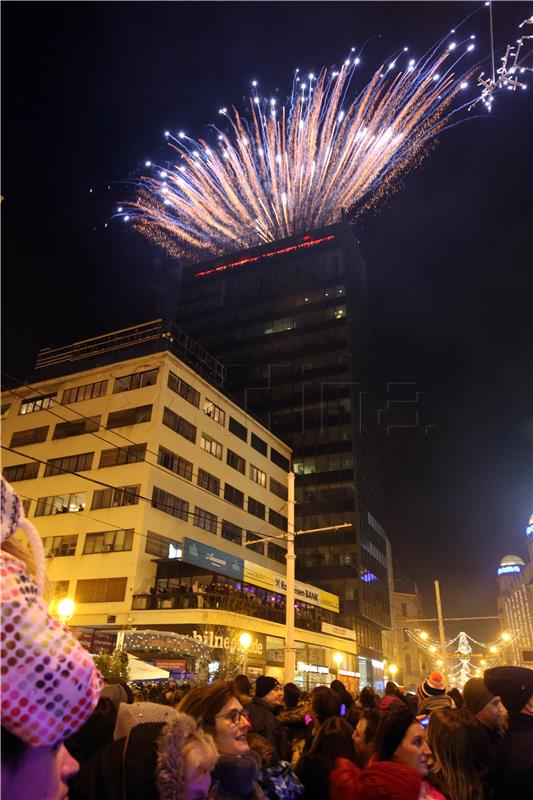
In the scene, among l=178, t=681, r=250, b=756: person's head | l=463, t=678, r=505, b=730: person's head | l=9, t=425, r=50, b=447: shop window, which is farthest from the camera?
l=9, t=425, r=50, b=447: shop window

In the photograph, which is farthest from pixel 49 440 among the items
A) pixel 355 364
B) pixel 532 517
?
pixel 532 517

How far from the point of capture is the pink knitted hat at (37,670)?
1.24m

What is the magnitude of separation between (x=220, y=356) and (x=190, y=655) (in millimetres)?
46720

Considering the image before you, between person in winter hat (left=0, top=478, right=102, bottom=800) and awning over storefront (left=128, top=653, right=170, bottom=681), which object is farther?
awning over storefront (left=128, top=653, right=170, bottom=681)

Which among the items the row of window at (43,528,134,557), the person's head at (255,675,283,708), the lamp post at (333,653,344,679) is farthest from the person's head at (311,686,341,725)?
the lamp post at (333,653,344,679)

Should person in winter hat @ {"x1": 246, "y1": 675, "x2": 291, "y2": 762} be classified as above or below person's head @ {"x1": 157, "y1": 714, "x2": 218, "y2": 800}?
below

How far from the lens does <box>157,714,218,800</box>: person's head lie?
228cm

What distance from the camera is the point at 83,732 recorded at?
3.86m

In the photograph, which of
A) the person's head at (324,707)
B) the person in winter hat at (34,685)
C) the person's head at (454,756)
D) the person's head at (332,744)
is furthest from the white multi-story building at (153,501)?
the person in winter hat at (34,685)

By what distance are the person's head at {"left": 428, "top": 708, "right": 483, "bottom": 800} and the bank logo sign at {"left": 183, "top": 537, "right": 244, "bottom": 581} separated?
87.8 ft

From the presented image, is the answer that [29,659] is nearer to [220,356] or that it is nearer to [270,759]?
[270,759]

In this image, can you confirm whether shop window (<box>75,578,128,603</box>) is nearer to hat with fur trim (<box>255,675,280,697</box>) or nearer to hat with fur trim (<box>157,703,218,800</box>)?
hat with fur trim (<box>255,675,280,697</box>)

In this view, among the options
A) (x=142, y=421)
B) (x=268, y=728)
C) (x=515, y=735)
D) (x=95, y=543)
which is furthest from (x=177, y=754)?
(x=142, y=421)

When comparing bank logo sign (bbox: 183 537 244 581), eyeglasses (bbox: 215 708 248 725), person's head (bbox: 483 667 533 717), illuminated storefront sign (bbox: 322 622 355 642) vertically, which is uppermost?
bank logo sign (bbox: 183 537 244 581)
